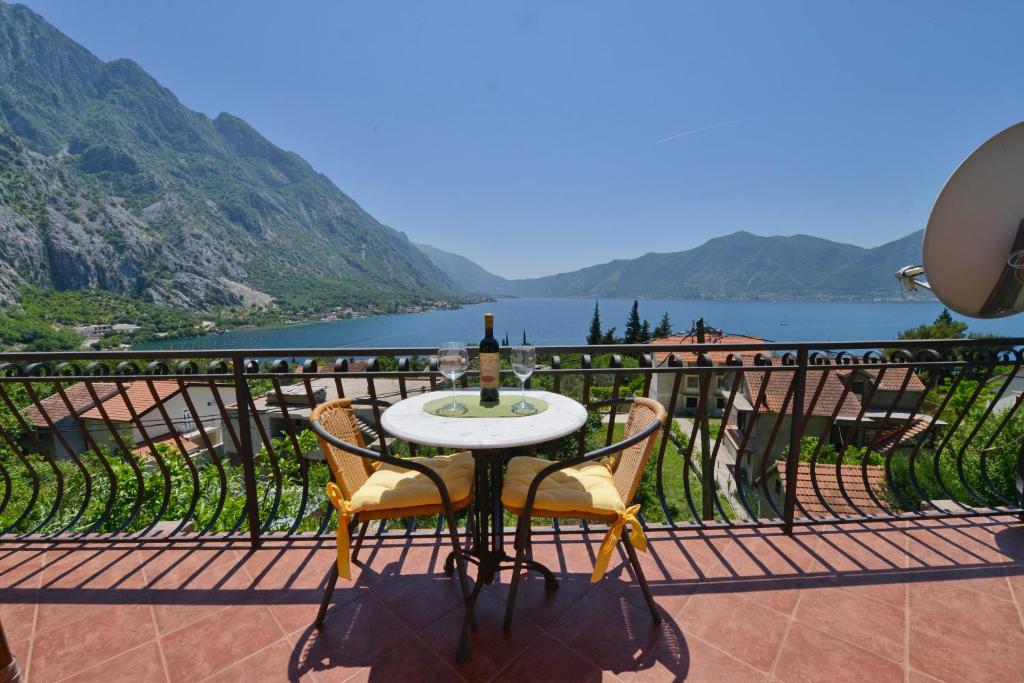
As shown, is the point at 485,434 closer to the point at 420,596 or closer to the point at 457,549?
the point at 457,549

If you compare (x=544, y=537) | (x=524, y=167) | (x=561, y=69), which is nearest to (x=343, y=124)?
(x=524, y=167)

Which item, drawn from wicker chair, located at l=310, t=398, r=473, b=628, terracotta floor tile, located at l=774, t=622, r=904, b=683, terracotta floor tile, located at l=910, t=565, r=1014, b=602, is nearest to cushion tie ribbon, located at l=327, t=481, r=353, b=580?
wicker chair, located at l=310, t=398, r=473, b=628

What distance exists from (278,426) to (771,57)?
1037 inches

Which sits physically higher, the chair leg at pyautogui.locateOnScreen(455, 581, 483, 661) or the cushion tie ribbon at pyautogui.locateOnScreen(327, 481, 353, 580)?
the cushion tie ribbon at pyautogui.locateOnScreen(327, 481, 353, 580)

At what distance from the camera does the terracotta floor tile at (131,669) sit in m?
1.50

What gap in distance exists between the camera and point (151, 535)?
2.42 meters

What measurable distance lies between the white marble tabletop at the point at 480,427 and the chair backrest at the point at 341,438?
11.0 inches

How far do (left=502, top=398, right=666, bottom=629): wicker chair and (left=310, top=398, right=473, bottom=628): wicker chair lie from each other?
0.21 meters

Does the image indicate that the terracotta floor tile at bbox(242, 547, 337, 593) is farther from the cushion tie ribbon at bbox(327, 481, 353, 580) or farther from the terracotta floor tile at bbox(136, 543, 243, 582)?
the cushion tie ribbon at bbox(327, 481, 353, 580)

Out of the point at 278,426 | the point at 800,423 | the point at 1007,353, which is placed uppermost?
the point at 1007,353

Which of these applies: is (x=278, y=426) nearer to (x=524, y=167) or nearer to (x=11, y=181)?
(x=524, y=167)

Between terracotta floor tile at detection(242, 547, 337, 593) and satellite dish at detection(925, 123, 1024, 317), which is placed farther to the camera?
satellite dish at detection(925, 123, 1024, 317)

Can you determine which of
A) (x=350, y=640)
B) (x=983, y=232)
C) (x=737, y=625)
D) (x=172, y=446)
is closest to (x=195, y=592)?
(x=350, y=640)

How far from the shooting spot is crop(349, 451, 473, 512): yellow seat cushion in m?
1.61
